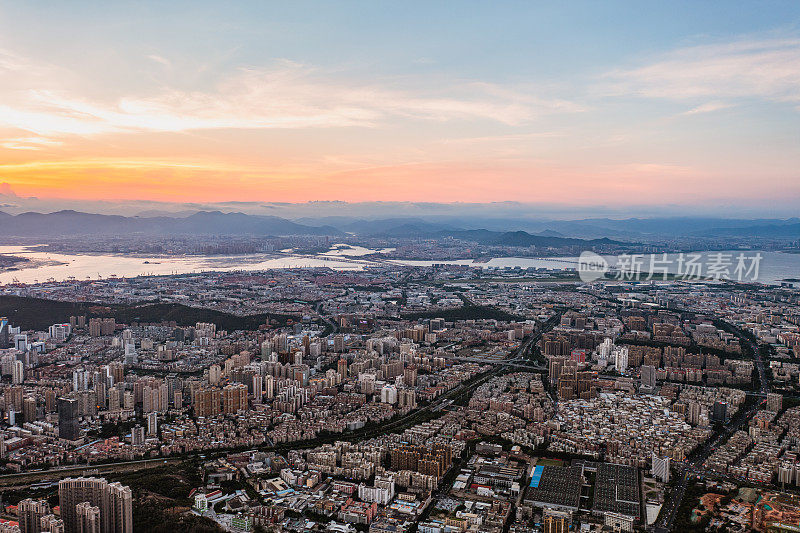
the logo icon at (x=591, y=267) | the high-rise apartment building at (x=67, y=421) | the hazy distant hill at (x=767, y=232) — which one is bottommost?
the high-rise apartment building at (x=67, y=421)

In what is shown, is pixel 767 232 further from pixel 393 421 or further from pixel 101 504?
pixel 101 504

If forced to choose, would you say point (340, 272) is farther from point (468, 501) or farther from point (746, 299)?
point (468, 501)

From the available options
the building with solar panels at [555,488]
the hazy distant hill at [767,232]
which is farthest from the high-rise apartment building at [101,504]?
the hazy distant hill at [767,232]

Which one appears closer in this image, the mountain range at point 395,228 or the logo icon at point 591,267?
the logo icon at point 591,267

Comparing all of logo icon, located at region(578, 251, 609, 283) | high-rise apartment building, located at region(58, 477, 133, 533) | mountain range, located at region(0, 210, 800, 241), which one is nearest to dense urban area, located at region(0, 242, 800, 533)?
high-rise apartment building, located at region(58, 477, 133, 533)

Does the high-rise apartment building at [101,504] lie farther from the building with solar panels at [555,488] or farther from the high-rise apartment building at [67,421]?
the building with solar panels at [555,488]

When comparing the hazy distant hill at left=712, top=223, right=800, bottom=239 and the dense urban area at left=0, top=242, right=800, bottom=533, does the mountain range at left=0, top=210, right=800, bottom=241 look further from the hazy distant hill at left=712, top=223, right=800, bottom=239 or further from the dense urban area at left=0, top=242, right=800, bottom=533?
the dense urban area at left=0, top=242, right=800, bottom=533

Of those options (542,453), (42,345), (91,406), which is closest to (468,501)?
(542,453)
